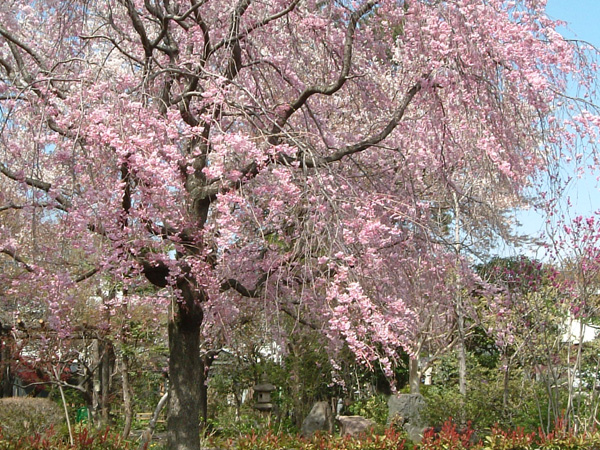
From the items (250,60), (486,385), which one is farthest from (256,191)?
(486,385)

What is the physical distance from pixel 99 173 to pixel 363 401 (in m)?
8.32

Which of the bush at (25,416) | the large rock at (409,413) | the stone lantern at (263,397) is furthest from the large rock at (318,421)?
the bush at (25,416)

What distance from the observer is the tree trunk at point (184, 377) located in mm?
5715

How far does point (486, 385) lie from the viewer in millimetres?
9141

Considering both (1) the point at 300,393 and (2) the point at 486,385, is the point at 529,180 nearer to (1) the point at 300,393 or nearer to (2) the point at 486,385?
(2) the point at 486,385

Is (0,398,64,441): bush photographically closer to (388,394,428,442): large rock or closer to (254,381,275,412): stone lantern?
(254,381,275,412): stone lantern

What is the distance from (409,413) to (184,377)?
13.3 ft

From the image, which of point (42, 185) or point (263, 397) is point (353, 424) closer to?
point (263, 397)

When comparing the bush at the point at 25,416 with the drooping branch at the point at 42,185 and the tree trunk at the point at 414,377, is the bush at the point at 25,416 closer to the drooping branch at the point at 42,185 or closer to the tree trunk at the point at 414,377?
the drooping branch at the point at 42,185

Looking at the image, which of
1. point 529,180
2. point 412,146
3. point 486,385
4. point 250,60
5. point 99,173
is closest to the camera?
point 99,173

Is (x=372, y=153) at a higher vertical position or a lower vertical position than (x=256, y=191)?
higher

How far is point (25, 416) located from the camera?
24.1ft

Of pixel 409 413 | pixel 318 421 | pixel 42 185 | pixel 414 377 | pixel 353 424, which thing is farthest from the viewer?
pixel 414 377

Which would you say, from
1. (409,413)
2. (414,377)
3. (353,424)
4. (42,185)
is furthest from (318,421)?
(42,185)
